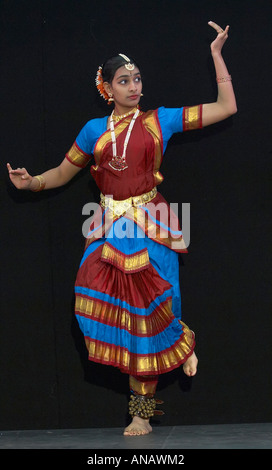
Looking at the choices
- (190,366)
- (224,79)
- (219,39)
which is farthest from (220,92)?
(190,366)

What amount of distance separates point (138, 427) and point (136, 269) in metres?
0.74

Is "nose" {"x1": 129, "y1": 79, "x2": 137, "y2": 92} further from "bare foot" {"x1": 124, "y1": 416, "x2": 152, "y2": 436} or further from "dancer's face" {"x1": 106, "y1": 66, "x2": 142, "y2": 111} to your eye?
"bare foot" {"x1": 124, "y1": 416, "x2": 152, "y2": 436}

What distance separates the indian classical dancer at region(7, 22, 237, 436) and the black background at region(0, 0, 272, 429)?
197 mm

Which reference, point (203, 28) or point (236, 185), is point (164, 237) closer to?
point (236, 185)

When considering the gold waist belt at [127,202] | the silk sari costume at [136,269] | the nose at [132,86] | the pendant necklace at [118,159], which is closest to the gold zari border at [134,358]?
the silk sari costume at [136,269]

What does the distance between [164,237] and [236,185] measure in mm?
474

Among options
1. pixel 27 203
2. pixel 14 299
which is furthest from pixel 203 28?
pixel 14 299

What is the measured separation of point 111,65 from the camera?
4543mm

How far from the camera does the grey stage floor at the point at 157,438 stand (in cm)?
418

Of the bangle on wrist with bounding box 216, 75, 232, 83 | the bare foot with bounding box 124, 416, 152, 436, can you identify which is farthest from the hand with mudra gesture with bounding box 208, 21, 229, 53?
the bare foot with bounding box 124, 416, 152, 436

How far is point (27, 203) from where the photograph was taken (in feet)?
15.9

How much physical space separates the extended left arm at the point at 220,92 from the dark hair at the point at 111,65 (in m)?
0.39

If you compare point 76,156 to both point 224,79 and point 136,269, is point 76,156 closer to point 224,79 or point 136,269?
point 136,269

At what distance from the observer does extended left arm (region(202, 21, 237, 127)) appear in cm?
446
